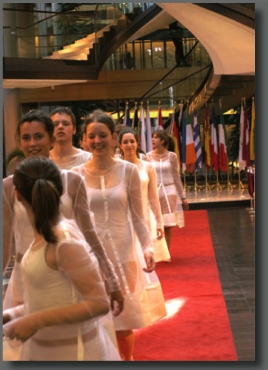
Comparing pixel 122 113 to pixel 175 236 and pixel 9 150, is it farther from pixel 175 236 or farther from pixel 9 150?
pixel 9 150

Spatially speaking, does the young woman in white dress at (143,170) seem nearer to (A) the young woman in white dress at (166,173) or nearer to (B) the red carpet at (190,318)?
(B) the red carpet at (190,318)

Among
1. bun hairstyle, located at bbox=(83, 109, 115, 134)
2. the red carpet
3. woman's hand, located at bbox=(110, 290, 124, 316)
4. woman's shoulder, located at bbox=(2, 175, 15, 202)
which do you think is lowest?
the red carpet

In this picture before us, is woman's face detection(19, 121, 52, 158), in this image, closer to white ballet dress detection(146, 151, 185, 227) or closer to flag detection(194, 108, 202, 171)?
white ballet dress detection(146, 151, 185, 227)

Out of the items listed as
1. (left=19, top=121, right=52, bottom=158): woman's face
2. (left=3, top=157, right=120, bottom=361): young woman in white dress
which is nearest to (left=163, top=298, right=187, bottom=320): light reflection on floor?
(left=19, top=121, right=52, bottom=158): woman's face

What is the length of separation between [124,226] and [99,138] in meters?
0.54

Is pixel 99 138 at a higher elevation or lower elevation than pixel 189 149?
higher

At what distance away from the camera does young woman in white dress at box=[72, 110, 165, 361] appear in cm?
467

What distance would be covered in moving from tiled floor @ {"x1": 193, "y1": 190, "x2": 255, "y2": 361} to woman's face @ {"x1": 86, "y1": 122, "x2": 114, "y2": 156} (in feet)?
4.11

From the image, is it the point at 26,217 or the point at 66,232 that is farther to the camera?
the point at 26,217

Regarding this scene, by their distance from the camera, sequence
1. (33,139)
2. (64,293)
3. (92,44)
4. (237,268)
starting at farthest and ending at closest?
(92,44), (237,268), (33,139), (64,293)

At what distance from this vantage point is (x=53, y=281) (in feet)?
10.3

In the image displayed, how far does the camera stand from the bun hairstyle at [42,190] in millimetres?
3064

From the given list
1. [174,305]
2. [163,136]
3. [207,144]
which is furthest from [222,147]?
A: [174,305]

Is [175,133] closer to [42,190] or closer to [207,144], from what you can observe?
[207,144]
